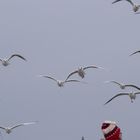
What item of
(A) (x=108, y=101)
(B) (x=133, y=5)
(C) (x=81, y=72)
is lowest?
(A) (x=108, y=101)

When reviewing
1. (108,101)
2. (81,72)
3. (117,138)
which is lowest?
(117,138)

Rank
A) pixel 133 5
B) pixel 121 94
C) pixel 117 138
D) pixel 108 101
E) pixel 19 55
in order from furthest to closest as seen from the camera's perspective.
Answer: pixel 19 55
pixel 121 94
pixel 133 5
pixel 108 101
pixel 117 138

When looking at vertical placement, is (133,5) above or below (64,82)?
above

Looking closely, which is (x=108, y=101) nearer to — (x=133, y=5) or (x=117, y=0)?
(x=133, y=5)

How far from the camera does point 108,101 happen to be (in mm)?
36844

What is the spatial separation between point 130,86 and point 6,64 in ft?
30.5

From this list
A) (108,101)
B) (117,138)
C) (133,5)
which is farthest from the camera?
(133,5)

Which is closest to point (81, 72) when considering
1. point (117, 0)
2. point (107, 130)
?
point (117, 0)

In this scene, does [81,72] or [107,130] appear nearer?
[107,130]

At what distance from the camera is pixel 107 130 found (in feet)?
40.8

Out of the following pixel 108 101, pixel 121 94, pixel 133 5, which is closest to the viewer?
pixel 108 101

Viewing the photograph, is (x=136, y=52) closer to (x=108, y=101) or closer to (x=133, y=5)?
(x=133, y=5)

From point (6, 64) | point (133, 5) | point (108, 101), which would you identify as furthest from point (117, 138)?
point (6, 64)

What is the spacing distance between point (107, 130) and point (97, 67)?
106ft
